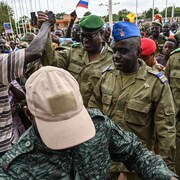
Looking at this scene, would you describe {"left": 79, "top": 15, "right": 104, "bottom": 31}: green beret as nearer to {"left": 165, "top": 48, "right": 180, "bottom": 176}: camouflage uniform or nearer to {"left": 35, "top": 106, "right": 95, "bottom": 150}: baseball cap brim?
{"left": 165, "top": 48, "right": 180, "bottom": 176}: camouflage uniform

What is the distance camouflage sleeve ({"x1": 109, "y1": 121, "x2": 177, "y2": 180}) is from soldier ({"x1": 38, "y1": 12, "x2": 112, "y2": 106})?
1.58 m

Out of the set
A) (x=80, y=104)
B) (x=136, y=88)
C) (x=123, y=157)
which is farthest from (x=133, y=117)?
(x=80, y=104)

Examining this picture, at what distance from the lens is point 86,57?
11.1ft

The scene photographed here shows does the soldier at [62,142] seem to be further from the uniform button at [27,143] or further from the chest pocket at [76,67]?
the chest pocket at [76,67]

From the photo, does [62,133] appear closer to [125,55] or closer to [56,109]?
[56,109]

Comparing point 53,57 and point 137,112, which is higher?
point 53,57

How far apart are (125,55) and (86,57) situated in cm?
115

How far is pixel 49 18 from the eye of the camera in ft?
9.03

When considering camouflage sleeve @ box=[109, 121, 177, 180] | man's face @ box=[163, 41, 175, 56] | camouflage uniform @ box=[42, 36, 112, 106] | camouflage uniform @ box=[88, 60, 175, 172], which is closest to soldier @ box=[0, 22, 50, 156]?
camouflage uniform @ box=[88, 60, 175, 172]

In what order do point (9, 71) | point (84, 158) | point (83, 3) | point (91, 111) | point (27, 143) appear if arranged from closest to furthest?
point (27, 143) → point (84, 158) → point (91, 111) → point (9, 71) → point (83, 3)

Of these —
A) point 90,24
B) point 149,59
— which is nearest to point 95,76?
point 90,24

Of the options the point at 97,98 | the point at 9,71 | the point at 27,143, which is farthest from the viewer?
the point at 97,98

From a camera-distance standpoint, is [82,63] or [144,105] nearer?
[144,105]

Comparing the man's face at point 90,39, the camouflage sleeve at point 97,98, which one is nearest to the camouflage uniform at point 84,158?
the camouflage sleeve at point 97,98
